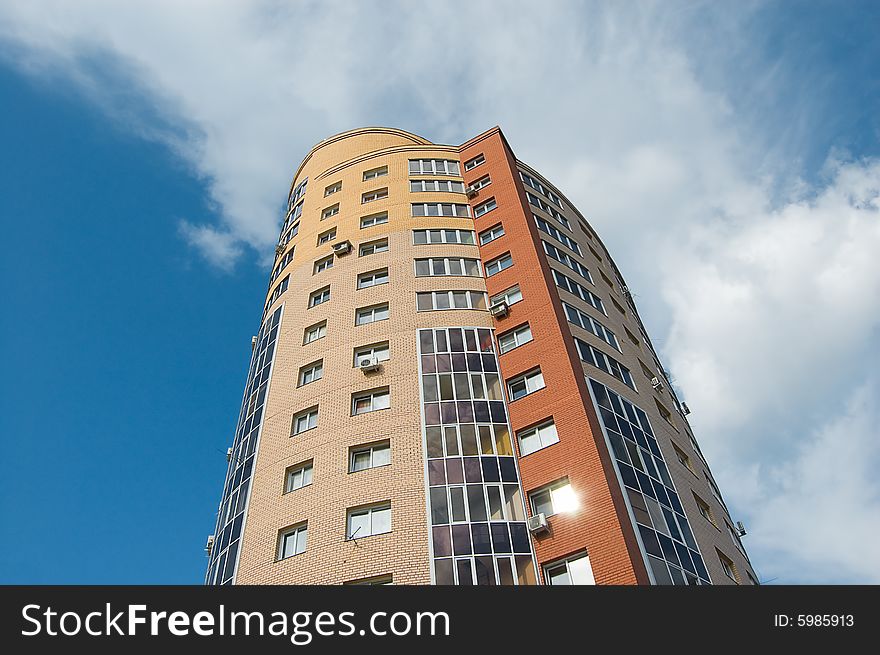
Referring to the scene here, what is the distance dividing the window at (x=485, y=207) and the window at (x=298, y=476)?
55.2 feet

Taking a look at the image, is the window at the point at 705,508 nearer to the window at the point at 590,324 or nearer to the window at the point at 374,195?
the window at the point at 590,324

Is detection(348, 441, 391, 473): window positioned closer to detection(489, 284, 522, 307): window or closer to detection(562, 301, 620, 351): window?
detection(489, 284, 522, 307): window

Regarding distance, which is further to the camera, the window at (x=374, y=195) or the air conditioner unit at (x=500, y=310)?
the window at (x=374, y=195)

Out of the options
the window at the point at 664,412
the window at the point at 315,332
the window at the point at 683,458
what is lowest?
the window at the point at 683,458

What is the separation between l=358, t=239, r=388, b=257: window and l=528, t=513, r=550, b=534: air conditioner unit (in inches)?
651

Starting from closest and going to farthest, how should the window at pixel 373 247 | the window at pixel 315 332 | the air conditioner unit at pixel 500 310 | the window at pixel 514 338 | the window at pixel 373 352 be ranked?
1. the window at pixel 373 352
2. the window at pixel 514 338
3. the air conditioner unit at pixel 500 310
4. the window at pixel 315 332
5. the window at pixel 373 247

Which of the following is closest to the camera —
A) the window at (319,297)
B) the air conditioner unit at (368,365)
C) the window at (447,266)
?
A: the air conditioner unit at (368,365)

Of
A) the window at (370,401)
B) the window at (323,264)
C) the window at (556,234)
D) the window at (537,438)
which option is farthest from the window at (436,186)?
the window at (537,438)

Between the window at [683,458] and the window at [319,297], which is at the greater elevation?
the window at [319,297]

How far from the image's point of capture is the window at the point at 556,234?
1414 inches

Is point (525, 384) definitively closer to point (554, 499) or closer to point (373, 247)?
point (554, 499)

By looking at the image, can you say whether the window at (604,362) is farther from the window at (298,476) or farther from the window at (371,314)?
the window at (298,476)

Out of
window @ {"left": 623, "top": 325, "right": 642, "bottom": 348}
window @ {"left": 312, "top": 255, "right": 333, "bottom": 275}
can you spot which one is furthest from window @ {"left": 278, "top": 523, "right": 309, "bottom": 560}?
window @ {"left": 623, "top": 325, "right": 642, "bottom": 348}

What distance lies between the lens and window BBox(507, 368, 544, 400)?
25886 millimetres
